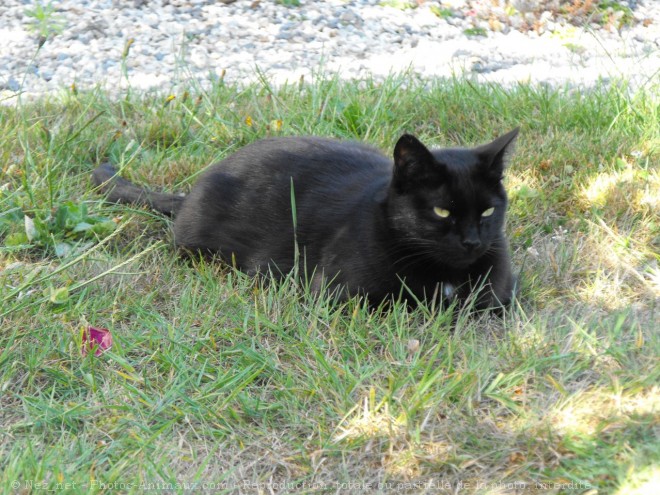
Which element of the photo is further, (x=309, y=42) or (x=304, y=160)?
(x=309, y=42)

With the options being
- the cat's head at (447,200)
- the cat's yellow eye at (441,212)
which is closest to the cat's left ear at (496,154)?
the cat's head at (447,200)

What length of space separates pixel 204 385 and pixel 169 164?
1641 millimetres

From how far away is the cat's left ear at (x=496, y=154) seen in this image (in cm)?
288

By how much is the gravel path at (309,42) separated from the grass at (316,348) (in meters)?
0.86

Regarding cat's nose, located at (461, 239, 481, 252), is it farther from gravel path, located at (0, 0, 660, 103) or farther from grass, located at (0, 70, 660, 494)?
gravel path, located at (0, 0, 660, 103)

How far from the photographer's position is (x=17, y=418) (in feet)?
7.94

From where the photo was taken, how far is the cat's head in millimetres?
2822

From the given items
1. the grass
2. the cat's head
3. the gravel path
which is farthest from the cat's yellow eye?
the gravel path

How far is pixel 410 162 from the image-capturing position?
2.81 m

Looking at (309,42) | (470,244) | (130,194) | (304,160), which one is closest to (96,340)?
(130,194)

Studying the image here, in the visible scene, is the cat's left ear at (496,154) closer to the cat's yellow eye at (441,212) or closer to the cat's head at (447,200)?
the cat's head at (447,200)

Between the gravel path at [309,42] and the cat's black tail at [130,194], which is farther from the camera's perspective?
the gravel path at [309,42]

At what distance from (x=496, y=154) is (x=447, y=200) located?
25 cm

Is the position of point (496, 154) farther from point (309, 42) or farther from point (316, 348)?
point (309, 42)
